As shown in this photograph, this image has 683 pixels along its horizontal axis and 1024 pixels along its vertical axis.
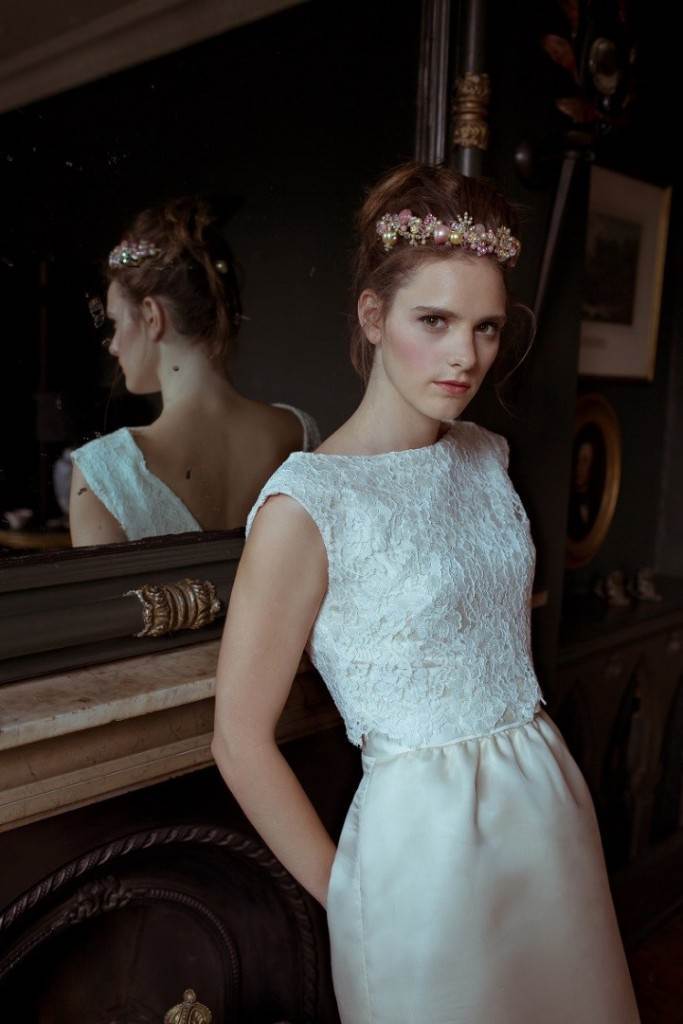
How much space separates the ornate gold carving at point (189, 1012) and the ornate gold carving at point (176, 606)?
1.91ft

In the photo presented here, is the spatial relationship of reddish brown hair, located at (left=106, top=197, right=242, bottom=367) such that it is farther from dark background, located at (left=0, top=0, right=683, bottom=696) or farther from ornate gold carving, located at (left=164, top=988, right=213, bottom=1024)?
ornate gold carving, located at (left=164, top=988, right=213, bottom=1024)

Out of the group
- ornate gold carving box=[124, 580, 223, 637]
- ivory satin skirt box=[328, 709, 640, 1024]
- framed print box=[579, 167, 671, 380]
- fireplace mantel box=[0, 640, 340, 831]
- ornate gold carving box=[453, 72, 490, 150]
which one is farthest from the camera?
framed print box=[579, 167, 671, 380]

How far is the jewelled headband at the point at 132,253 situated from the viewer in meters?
1.27

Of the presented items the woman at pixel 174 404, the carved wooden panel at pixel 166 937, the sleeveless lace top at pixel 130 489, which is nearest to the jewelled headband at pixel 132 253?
the woman at pixel 174 404

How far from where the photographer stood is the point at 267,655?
118 centimetres

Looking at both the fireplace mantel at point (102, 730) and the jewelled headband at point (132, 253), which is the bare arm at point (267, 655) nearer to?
the fireplace mantel at point (102, 730)

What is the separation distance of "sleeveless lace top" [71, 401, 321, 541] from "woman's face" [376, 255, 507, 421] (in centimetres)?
38

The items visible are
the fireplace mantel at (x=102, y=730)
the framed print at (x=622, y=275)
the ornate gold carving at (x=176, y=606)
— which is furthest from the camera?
the framed print at (x=622, y=275)

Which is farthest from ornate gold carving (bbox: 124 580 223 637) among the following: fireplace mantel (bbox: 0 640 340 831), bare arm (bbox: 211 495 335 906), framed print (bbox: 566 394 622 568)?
framed print (bbox: 566 394 622 568)

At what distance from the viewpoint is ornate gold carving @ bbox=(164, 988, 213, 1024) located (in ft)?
4.75

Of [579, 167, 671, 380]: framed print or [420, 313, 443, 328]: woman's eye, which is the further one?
[579, 167, 671, 380]: framed print

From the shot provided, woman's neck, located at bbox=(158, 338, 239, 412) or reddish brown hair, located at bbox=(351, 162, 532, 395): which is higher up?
reddish brown hair, located at bbox=(351, 162, 532, 395)

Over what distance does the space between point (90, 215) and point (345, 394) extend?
0.56 metres

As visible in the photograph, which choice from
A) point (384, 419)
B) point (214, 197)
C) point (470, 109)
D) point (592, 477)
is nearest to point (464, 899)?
point (384, 419)
